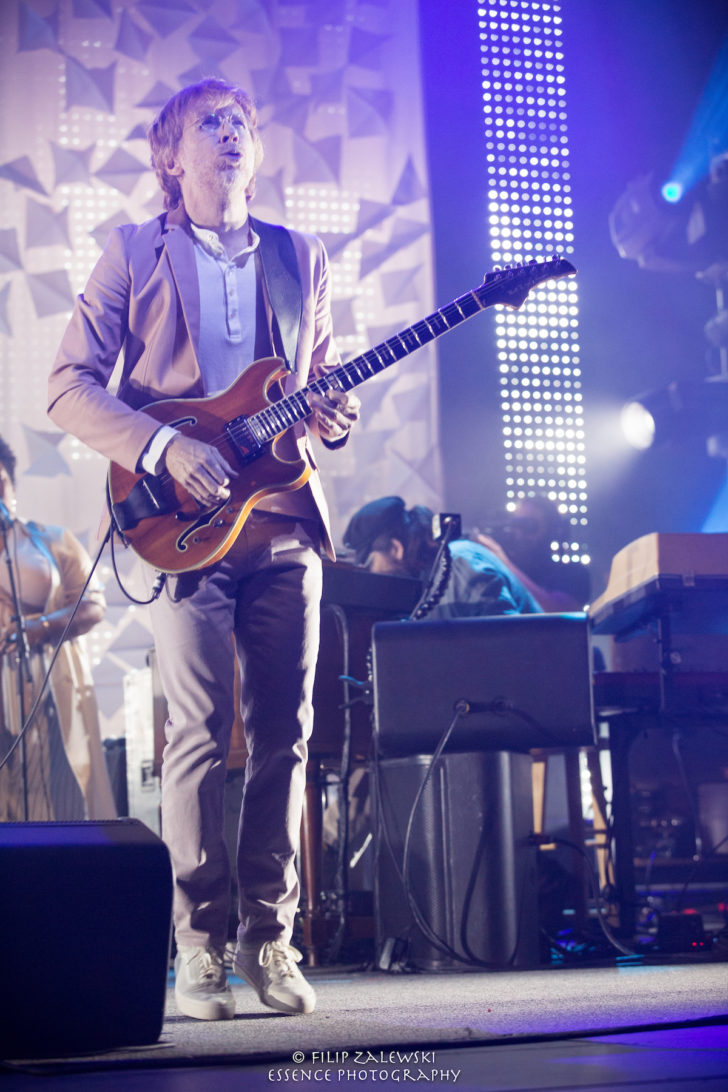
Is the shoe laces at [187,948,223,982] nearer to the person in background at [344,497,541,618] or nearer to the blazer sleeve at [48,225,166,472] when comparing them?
the blazer sleeve at [48,225,166,472]

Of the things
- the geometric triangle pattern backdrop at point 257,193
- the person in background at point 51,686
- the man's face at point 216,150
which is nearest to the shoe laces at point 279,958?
the man's face at point 216,150

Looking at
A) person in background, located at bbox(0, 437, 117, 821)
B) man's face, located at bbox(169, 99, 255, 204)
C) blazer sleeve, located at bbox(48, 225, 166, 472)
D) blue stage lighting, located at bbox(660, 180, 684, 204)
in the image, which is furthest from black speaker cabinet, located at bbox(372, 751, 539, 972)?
blue stage lighting, located at bbox(660, 180, 684, 204)

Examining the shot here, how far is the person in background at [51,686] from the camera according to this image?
15.8 ft

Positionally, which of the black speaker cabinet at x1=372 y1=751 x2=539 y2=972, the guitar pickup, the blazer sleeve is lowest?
the black speaker cabinet at x1=372 y1=751 x2=539 y2=972

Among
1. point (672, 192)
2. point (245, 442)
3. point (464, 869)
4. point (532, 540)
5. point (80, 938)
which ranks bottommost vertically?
point (464, 869)

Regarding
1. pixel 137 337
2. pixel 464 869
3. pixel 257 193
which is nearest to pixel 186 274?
pixel 137 337

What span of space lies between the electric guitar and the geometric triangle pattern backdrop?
13.6 feet

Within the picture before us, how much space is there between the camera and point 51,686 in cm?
511

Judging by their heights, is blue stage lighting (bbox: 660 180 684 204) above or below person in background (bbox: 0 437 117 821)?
above

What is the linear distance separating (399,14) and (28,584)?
3979 mm

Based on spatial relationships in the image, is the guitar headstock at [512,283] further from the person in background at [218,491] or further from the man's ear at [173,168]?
the man's ear at [173,168]

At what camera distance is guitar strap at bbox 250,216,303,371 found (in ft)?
7.93

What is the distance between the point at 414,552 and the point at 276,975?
2.76 m

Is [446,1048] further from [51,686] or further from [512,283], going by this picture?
[51,686]
